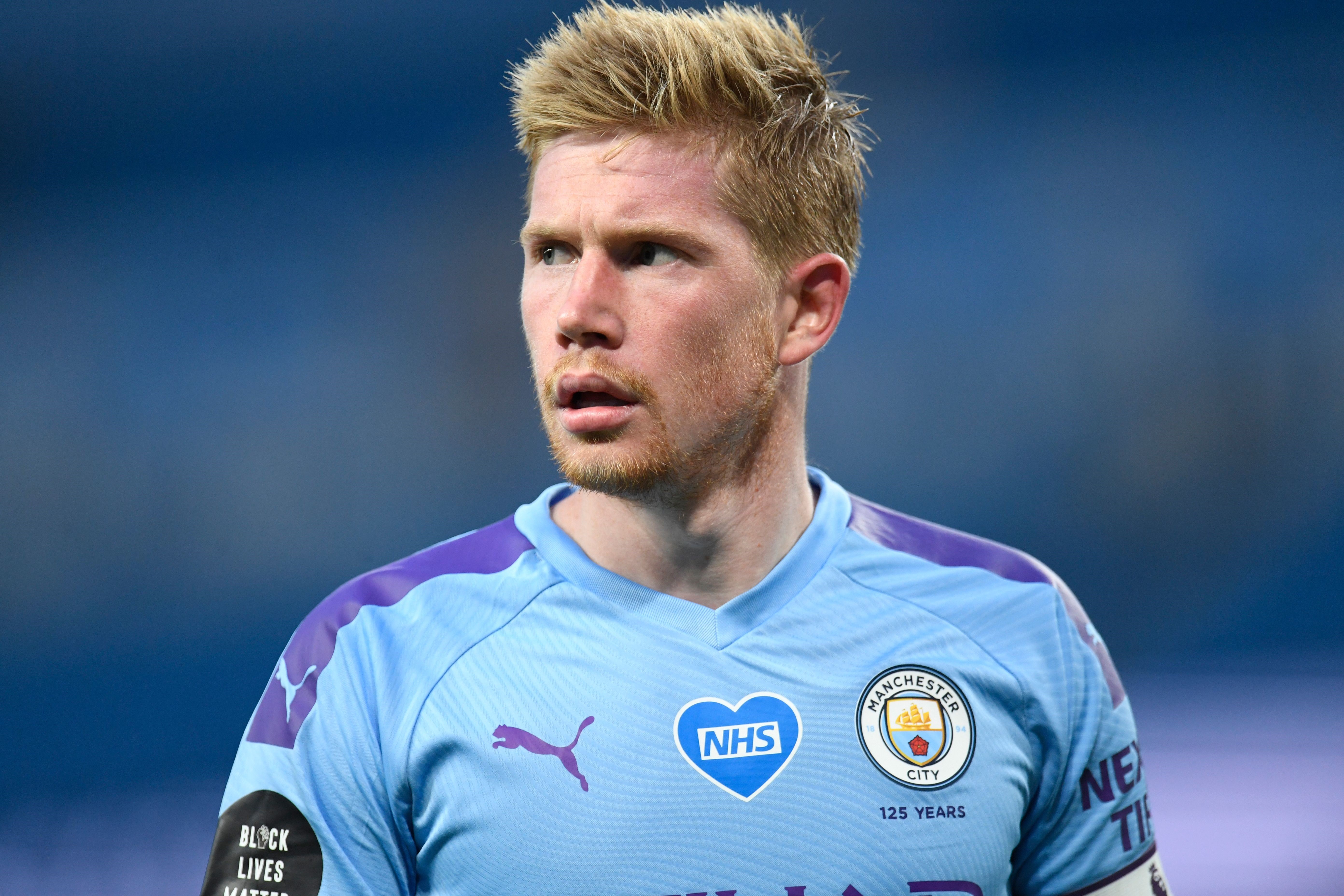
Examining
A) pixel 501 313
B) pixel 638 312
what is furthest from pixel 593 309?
pixel 501 313

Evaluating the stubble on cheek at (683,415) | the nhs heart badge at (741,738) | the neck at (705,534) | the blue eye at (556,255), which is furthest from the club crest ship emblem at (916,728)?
the blue eye at (556,255)

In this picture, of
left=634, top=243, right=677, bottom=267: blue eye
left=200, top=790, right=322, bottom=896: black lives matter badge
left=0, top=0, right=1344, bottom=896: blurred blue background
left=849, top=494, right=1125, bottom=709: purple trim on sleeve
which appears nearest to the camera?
left=200, top=790, right=322, bottom=896: black lives matter badge

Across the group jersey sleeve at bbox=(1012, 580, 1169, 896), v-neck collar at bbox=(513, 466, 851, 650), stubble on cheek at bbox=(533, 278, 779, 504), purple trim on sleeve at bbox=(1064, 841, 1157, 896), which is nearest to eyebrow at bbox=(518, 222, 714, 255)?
stubble on cheek at bbox=(533, 278, 779, 504)

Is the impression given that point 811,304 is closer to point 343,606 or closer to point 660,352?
point 660,352

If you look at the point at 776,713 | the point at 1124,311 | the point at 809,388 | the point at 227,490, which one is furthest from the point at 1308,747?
the point at 227,490

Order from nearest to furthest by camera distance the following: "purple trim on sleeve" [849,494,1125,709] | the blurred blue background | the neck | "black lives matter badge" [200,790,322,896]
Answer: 1. "black lives matter badge" [200,790,322,896]
2. the neck
3. "purple trim on sleeve" [849,494,1125,709]
4. the blurred blue background

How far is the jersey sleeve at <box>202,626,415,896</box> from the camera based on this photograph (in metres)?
1.69

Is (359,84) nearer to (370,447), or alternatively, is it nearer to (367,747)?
(370,447)

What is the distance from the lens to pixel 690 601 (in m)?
1.91

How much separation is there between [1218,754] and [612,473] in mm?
4193

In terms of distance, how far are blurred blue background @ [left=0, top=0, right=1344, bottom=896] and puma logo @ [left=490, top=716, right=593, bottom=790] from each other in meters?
4.18

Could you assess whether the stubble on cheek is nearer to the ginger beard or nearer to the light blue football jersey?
the ginger beard

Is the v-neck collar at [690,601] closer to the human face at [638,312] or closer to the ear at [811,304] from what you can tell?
the human face at [638,312]

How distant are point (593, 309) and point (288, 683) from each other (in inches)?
30.2
